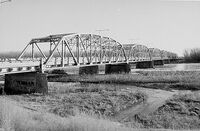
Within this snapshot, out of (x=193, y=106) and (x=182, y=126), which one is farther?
(x=193, y=106)

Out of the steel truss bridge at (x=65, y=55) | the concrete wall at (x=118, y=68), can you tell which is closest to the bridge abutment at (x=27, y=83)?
the steel truss bridge at (x=65, y=55)

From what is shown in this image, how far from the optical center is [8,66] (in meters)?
26.7

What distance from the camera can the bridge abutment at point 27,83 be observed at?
29.8m

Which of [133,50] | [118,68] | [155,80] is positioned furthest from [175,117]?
[133,50]

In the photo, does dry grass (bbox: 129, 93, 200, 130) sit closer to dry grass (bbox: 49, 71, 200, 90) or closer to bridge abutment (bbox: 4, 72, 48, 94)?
dry grass (bbox: 49, 71, 200, 90)

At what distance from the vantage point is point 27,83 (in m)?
30.5

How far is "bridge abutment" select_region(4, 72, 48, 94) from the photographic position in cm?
2980

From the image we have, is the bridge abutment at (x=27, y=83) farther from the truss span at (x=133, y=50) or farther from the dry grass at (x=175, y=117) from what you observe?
the truss span at (x=133, y=50)

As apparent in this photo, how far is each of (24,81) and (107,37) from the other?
3615 cm

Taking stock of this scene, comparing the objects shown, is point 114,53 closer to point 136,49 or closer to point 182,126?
point 136,49

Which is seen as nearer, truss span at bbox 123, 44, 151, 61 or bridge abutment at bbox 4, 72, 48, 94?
bridge abutment at bbox 4, 72, 48, 94

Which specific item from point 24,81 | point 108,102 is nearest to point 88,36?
point 24,81

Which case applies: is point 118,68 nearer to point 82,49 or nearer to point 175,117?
point 82,49

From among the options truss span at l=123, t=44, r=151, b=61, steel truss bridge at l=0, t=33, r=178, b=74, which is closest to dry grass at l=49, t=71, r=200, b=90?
steel truss bridge at l=0, t=33, r=178, b=74
